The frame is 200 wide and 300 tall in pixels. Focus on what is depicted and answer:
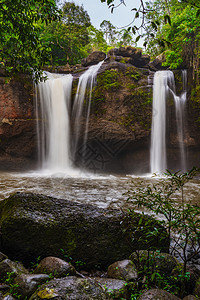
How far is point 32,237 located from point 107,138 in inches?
390

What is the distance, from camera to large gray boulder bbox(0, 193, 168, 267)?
8.62 ft

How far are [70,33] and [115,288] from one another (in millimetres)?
21411

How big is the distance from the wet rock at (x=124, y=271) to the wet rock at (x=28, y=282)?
0.82 m

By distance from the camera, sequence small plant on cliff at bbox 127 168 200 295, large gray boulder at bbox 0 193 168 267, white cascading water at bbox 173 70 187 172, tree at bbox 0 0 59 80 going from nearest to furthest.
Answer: small plant on cliff at bbox 127 168 200 295 < large gray boulder at bbox 0 193 168 267 < tree at bbox 0 0 59 80 < white cascading water at bbox 173 70 187 172

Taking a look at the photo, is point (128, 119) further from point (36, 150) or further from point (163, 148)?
point (36, 150)

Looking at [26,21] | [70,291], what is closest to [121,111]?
[26,21]

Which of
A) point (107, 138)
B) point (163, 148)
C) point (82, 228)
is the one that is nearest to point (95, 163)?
point (107, 138)

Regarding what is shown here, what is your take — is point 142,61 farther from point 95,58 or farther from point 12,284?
point 12,284

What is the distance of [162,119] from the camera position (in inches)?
480

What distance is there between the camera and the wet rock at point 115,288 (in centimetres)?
192

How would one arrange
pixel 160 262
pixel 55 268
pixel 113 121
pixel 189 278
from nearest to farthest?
1. pixel 189 278
2. pixel 55 268
3. pixel 160 262
4. pixel 113 121

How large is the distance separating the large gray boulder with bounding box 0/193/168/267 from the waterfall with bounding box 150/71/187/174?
9.78m

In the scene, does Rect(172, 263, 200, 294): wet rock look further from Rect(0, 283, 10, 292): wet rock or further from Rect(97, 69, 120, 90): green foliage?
Rect(97, 69, 120, 90): green foliage

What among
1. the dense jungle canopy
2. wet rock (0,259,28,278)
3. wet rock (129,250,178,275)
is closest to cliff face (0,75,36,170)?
the dense jungle canopy
